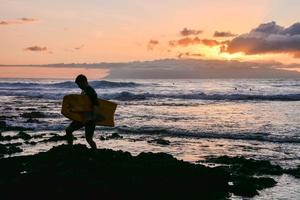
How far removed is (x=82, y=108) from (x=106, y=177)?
225cm

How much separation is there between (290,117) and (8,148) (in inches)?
851

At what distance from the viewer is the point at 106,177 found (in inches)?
396

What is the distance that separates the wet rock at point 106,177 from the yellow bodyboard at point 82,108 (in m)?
0.77

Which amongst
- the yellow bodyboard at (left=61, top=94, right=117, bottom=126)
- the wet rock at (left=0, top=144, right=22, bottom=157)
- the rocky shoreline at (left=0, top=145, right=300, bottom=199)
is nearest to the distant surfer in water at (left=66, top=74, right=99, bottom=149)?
the yellow bodyboard at (left=61, top=94, right=117, bottom=126)

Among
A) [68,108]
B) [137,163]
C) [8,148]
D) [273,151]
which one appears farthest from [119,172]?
[273,151]

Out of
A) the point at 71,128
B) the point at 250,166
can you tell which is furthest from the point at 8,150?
the point at 250,166

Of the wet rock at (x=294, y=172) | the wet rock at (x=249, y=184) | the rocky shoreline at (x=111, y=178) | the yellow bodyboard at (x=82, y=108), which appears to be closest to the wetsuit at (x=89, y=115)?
the yellow bodyboard at (x=82, y=108)

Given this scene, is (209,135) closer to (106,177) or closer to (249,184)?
(249,184)

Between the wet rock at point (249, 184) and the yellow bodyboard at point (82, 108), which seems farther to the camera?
the yellow bodyboard at point (82, 108)

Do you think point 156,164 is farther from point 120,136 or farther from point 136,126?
point 136,126

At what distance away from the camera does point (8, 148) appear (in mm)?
17250

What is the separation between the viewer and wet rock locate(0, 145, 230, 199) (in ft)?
32.1

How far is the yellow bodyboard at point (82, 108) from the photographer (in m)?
11.7

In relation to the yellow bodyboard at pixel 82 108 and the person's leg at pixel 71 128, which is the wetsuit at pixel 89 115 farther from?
the yellow bodyboard at pixel 82 108
